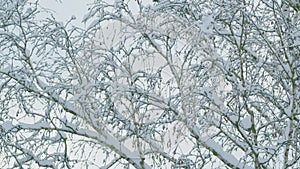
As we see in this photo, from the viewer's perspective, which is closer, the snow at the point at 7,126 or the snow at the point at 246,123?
the snow at the point at 246,123

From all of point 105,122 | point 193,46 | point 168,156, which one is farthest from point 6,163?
point 193,46

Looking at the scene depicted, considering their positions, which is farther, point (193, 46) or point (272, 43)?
point (272, 43)

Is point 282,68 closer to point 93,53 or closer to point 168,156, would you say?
point 168,156

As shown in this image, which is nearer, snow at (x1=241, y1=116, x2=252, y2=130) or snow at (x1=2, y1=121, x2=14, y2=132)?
snow at (x1=241, y1=116, x2=252, y2=130)

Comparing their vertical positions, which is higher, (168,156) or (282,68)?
(282,68)

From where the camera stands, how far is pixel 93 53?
630cm

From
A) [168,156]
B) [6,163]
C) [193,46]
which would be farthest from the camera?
[6,163]

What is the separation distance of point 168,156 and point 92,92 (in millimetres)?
1030

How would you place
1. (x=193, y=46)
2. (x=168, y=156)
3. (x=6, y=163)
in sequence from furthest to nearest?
(x=6, y=163), (x=168, y=156), (x=193, y=46)

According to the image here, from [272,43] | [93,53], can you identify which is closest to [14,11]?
[93,53]

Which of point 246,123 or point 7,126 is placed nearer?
point 246,123

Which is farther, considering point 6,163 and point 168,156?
point 6,163

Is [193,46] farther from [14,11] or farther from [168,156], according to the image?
[14,11]

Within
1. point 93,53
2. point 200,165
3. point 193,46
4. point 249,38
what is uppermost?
point 249,38
